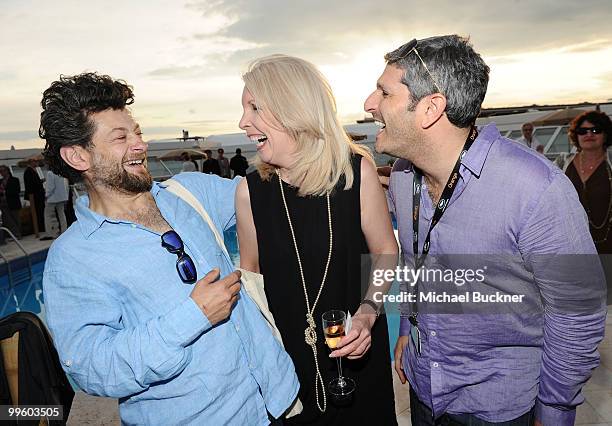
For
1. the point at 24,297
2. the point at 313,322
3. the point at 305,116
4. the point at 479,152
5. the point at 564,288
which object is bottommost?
the point at 24,297

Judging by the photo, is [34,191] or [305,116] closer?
[305,116]

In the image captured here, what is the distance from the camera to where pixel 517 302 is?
1.66 meters

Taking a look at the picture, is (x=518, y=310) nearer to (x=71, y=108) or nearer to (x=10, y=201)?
(x=71, y=108)

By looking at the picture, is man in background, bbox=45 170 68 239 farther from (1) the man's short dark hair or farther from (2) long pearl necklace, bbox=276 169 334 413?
(2) long pearl necklace, bbox=276 169 334 413

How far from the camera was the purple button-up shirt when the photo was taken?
57.2 inches

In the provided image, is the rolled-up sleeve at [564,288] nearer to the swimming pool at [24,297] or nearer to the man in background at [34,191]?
the swimming pool at [24,297]

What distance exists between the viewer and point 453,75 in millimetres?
1637

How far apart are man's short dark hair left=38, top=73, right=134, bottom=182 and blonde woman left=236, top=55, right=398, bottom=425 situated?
0.66 m

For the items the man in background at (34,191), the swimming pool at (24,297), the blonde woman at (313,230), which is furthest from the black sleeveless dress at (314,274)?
the man in background at (34,191)

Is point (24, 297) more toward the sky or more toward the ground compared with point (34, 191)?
more toward the ground

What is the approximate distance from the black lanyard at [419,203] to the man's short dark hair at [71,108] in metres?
1.47

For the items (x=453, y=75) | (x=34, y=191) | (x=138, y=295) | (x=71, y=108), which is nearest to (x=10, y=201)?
(x=34, y=191)

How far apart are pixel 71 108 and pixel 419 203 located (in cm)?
161

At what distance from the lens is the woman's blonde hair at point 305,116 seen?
6.56 ft
